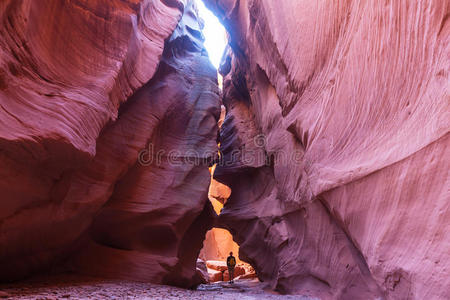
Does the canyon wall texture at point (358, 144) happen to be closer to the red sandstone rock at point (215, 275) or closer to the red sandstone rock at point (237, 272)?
the red sandstone rock at point (215, 275)

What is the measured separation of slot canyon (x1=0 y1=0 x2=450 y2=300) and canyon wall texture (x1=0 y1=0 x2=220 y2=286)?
0.10 feet

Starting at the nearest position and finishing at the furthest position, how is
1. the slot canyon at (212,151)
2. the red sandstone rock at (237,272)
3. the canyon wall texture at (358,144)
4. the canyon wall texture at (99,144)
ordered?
the canyon wall texture at (358,144) → the slot canyon at (212,151) → the canyon wall texture at (99,144) → the red sandstone rock at (237,272)

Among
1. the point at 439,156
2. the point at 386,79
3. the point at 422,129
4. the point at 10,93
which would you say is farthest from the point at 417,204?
the point at 10,93

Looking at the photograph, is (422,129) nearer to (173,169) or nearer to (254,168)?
(173,169)

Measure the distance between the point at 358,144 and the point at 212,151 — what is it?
18.2 ft

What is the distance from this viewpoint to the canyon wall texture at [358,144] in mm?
2998

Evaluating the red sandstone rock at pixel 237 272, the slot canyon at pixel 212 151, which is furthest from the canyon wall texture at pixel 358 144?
the red sandstone rock at pixel 237 272

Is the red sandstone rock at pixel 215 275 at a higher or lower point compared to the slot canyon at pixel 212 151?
lower

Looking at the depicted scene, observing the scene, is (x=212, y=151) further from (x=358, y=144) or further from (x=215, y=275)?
(x=215, y=275)

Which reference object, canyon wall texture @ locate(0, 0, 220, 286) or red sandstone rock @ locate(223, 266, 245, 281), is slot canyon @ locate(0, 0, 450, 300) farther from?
red sandstone rock @ locate(223, 266, 245, 281)

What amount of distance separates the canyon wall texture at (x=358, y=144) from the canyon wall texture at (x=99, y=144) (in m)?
2.53

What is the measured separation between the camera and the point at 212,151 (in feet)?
30.3

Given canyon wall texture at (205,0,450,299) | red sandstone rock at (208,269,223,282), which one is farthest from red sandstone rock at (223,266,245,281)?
canyon wall texture at (205,0,450,299)

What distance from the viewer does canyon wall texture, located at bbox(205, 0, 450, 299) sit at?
300 centimetres
